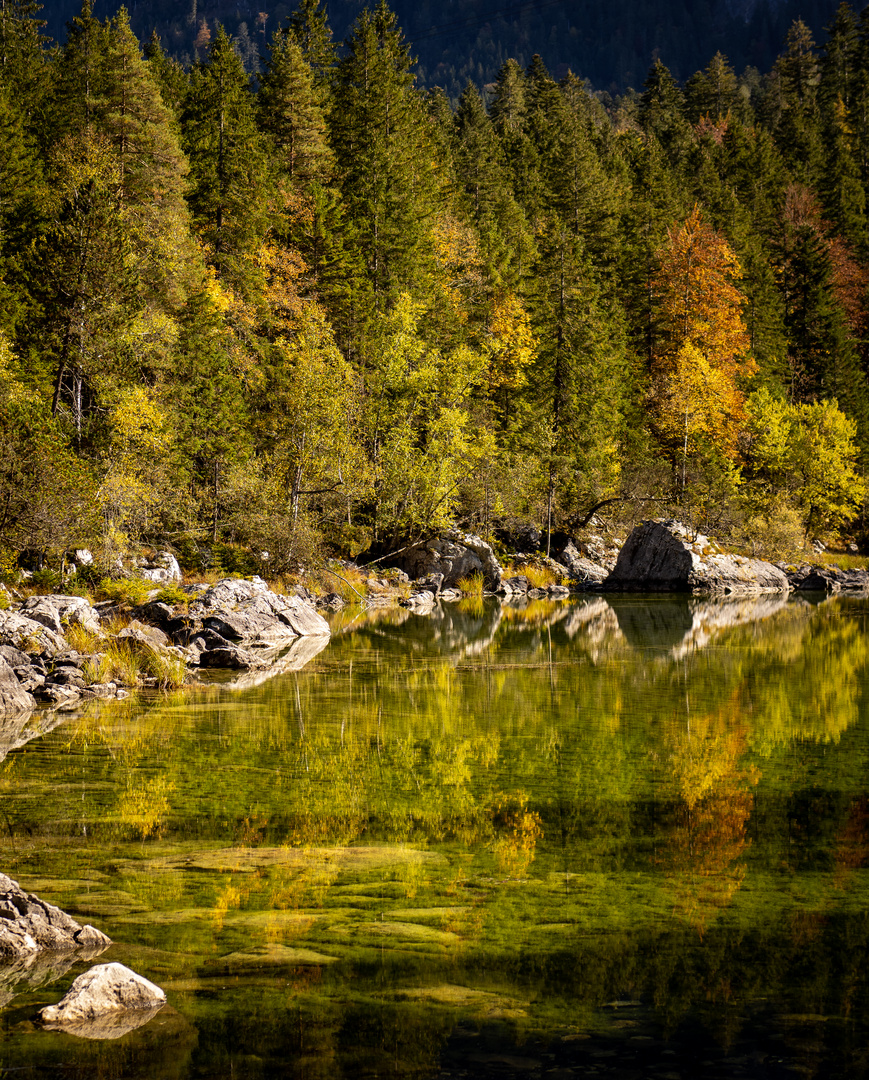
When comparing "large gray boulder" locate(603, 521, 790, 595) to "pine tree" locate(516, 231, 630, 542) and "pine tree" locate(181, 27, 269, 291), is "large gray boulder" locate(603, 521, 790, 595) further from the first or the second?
"pine tree" locate(181, 27, 269, 291)

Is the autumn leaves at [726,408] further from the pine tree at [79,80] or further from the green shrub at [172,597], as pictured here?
the green shrub at [172,597]

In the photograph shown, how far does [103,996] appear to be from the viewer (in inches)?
249

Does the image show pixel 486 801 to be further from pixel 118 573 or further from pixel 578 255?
pixel 578 255

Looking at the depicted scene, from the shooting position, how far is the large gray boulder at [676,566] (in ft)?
161

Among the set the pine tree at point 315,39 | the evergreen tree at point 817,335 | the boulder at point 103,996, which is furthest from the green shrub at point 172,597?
the evergreen tree at point 817,335

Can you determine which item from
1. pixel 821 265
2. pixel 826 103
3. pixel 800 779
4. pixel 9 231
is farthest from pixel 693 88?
pixel 800 779

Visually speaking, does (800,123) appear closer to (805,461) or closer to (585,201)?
(585,201)

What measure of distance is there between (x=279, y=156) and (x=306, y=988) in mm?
54879

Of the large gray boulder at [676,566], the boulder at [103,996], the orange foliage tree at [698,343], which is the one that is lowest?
the boulder at [103,996]

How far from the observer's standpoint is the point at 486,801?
11492 mm

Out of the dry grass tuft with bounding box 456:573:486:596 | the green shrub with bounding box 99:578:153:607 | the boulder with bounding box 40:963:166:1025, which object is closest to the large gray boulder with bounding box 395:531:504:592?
the dry grass tuft with bounding box 456:573:486:596

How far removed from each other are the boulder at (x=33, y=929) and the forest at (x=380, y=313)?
20.1m

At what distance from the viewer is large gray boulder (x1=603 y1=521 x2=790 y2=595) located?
49188mm

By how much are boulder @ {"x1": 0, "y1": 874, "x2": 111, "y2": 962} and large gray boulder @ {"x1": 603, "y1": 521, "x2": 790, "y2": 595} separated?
145 feet
